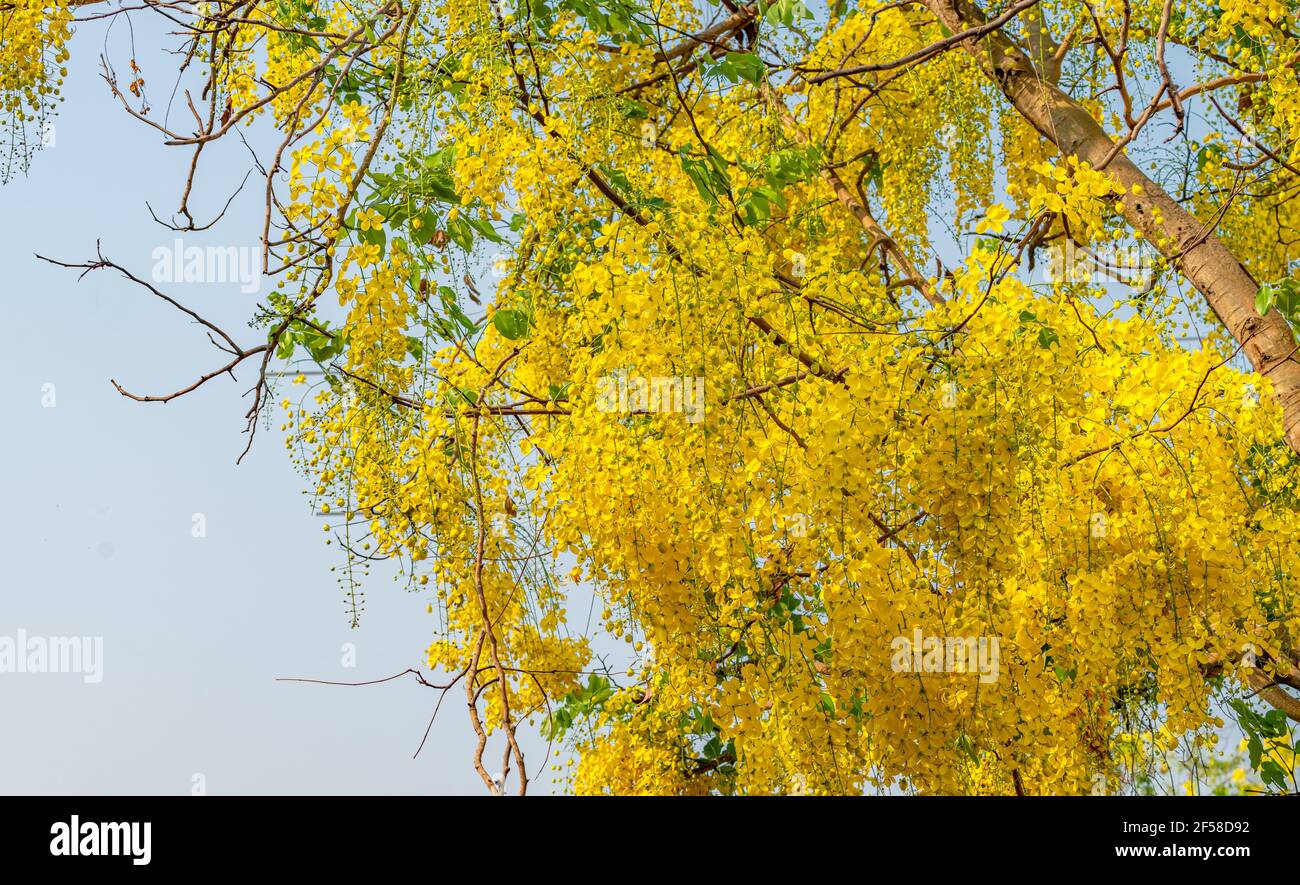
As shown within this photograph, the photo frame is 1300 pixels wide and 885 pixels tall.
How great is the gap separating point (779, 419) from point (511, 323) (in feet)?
2.51

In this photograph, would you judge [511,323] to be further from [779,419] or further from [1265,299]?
[1265,299]

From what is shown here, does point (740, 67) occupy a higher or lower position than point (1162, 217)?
higher

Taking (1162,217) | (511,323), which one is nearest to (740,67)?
(511,323)

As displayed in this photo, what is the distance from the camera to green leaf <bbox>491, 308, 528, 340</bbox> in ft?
8.57

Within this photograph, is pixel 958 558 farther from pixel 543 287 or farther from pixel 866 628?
pixel 543 287

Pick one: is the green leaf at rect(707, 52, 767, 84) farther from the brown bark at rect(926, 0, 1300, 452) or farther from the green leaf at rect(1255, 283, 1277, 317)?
the green leaf at rect(1255, 283, 1277, 317)

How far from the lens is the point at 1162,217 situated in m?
3.09

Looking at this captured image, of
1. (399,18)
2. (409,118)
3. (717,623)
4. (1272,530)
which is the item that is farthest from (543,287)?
(1272,530)

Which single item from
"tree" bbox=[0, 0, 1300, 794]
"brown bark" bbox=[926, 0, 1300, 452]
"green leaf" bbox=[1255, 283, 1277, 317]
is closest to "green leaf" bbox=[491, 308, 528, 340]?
"tree" bbox=[0, 0, 1300, 794]

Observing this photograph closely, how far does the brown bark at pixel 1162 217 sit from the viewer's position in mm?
2943

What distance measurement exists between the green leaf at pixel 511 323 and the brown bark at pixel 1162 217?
1406mm

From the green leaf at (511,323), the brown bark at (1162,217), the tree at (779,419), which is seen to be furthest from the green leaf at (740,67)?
the brown bark at (1162,217)

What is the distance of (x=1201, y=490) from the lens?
248 centimetres

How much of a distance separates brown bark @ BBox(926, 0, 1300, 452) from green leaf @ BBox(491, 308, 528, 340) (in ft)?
4.61
